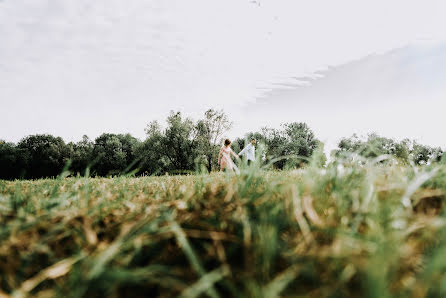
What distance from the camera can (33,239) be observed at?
1.00 m

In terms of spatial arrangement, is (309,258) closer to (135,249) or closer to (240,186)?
(135,249)

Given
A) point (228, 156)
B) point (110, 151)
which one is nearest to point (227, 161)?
point (228, 156)

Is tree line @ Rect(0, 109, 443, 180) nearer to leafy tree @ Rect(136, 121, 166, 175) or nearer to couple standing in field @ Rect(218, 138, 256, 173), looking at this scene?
leafy tree @ Rect(136, 121, 166, 175)

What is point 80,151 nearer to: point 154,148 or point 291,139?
point 154,148

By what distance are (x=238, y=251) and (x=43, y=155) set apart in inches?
3430

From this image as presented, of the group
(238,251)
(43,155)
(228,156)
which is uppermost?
(43,155)

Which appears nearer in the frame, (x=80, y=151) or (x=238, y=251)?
(x=238, y=251)

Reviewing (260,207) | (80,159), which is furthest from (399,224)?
(80,159)

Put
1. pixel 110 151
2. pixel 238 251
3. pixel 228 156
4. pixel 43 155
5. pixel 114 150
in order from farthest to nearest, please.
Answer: pixel 114 150, pixel 110 151, pixel 43 155, pixel 228 156, pixel 238 251

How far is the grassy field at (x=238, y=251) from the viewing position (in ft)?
2.38

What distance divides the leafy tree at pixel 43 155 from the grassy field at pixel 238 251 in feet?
261

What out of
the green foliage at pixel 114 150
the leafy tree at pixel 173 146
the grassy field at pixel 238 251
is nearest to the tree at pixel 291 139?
the leafy tree at pixel 173 146

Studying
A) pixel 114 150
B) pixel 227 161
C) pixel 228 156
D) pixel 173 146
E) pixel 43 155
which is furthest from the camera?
pixel 114 150

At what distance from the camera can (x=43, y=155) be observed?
72062 mm
